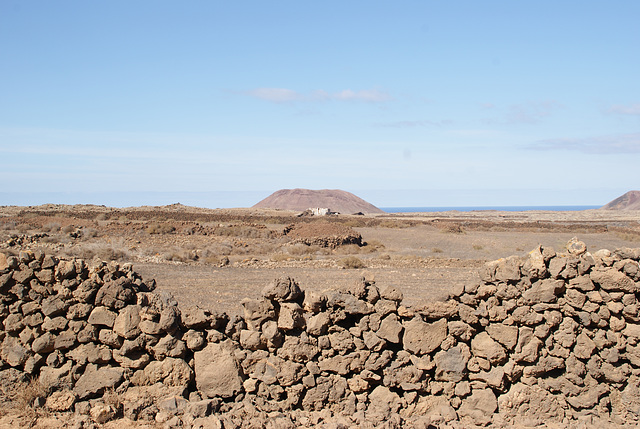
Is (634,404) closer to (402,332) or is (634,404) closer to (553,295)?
(553,295)

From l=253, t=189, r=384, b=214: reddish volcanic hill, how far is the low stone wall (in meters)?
140

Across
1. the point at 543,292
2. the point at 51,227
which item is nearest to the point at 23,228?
the point at 51,227

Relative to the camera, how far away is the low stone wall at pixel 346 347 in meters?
6.54

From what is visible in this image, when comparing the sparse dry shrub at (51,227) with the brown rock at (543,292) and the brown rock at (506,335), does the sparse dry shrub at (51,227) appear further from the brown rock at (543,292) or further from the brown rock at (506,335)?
the brown rock at (543,292)

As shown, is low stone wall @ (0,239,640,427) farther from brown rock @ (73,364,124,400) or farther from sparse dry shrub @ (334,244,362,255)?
sparse dry shrub @ (334,244,362,255)

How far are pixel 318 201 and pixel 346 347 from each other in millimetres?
149256

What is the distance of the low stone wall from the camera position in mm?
6539

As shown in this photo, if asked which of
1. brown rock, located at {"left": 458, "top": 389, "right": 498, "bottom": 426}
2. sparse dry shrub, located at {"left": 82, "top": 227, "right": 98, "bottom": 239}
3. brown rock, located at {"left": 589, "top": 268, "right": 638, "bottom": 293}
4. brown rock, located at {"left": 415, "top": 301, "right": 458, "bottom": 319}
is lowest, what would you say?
brown rock, located at {"left": 458, "top": 389, "right": 498, "bottom": 426}

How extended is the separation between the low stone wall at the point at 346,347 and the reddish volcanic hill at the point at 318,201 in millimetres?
139793

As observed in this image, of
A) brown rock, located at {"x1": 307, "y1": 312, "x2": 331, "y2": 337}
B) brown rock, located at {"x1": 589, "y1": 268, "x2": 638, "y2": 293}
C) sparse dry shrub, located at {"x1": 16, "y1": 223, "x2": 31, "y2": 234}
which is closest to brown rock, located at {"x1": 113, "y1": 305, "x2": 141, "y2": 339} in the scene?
brown rock, located at {"x1": 307, "y1": 312, "x2": 331, "y2": 337}

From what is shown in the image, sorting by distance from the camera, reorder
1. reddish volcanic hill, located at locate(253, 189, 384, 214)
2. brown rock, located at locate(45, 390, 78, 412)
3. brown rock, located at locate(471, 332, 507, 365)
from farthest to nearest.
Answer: reddish volcanic hill, located at locate(253, 189, 384, 214), brown rock, located at locate(471, 332, 507, 365), brown rock, located at locate(45, 390, 78, 412)

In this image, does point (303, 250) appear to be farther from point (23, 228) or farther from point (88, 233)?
point (23, 228)

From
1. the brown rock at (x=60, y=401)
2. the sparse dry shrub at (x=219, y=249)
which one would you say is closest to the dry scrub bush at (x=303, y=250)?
the sparse dry shrub at (x=219, y=249)

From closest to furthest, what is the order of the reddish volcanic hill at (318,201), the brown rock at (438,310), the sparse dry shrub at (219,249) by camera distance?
the brown rock at (438,310) < the sparse dry shrub at (219,249) < the reddish volcanic hill at (318,201)
